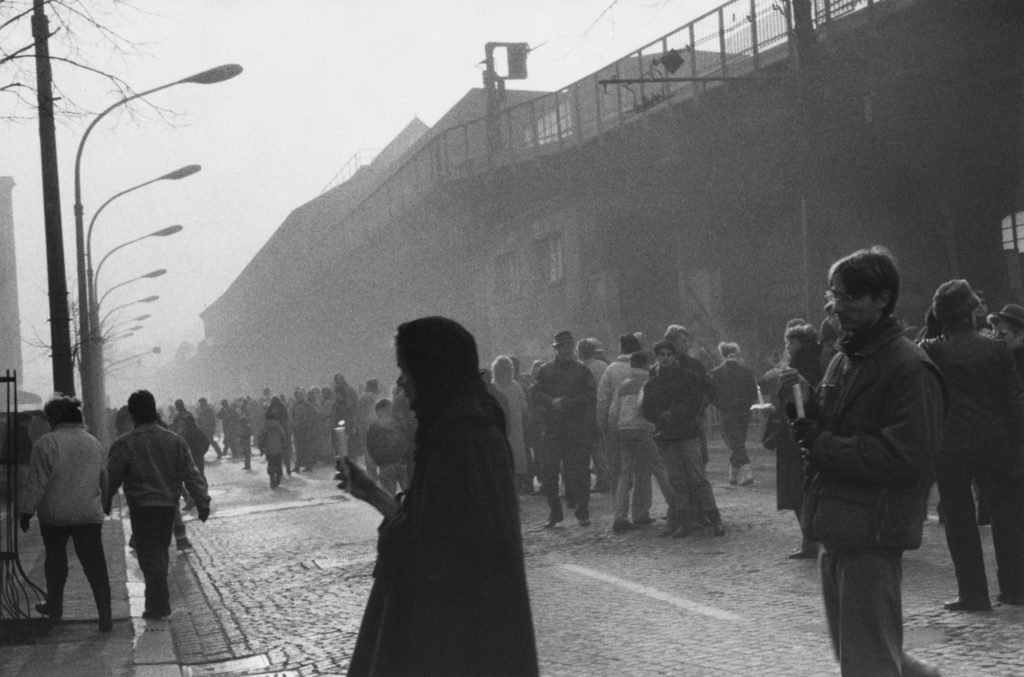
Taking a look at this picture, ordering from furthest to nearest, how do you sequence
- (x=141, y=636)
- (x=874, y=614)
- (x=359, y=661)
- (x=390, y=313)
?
1. (x=390, y=313)
2. (x=141, y=636)
3. (x=874, y=614)
4. (x=359, y=661)

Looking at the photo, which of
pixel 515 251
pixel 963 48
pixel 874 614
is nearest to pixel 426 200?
pixel 515 251

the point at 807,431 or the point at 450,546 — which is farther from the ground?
the point at 807,431

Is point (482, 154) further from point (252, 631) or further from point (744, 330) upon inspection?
point (252, 631)

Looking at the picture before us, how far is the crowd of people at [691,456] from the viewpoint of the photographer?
11.1 ft

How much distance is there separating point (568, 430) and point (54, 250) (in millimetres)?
4684

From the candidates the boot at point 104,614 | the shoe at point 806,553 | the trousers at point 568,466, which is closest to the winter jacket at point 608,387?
the trousers at point 568,466

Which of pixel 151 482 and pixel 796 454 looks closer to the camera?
pixel 151 482

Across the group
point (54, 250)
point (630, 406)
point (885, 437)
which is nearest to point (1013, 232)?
point (630, 406)

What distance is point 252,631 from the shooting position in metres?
8.72

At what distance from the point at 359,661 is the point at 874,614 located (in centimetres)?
139

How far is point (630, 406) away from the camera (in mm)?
12000

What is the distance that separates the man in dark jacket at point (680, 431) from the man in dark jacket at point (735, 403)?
4456 millimetres

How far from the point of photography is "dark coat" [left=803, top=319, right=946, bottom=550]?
155 inches

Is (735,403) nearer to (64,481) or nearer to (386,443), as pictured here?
(386,443)
